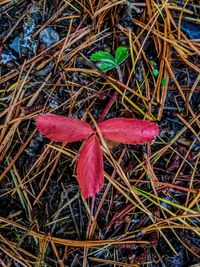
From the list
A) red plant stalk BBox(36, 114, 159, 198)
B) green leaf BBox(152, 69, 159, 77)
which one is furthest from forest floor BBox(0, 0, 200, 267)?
red plant stalk BBox(36, 114, 159, 198)

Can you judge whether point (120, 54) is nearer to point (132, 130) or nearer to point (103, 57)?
point (103, 57)

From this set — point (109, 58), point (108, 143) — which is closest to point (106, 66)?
point (109, 58)

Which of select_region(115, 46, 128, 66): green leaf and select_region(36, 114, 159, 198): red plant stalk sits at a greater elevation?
select_region(115, 46, 128, 66): green leaf

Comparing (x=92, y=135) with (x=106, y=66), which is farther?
(x=106, y=66)

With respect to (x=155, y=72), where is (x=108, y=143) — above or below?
below

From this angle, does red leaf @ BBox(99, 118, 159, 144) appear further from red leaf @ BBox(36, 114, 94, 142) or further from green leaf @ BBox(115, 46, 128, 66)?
green leaf @ BBox(115, 46, 128, 66)

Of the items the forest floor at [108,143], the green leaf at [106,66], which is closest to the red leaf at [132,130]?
the forest floor at [108,143]

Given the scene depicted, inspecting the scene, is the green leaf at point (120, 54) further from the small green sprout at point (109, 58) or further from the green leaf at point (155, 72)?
the green leaf at point (155, 72)
